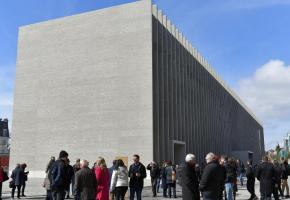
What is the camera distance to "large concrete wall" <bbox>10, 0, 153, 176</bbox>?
107 feet

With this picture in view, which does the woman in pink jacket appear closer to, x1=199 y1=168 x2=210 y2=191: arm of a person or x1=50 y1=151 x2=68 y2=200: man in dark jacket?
x1=50 y1=151 x2=68 y2=200: man in dark jacket

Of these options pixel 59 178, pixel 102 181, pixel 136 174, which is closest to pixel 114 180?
pixel 136 174

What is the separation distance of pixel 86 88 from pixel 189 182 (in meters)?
28.1

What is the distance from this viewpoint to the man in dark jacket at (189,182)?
770cm

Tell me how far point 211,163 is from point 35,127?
103 ft

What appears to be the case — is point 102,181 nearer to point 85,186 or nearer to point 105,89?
point 85,186

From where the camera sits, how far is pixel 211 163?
7.57m

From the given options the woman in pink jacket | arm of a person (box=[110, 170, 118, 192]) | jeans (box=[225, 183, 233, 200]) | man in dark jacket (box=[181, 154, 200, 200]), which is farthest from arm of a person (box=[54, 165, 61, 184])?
jeans (box=[225, 183, 233, 200])

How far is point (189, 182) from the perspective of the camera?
7746 millimetres

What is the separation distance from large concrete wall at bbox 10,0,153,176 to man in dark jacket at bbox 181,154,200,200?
23.2 m

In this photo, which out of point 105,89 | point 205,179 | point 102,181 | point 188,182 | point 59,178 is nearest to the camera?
point 205,179

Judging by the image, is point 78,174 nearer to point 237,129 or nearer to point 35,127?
point 35,127

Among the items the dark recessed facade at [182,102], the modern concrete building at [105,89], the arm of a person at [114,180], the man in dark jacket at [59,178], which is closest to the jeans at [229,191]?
the arm of a person at [114,180]

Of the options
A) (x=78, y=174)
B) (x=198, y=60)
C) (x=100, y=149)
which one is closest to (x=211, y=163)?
(x=78, y=174)
